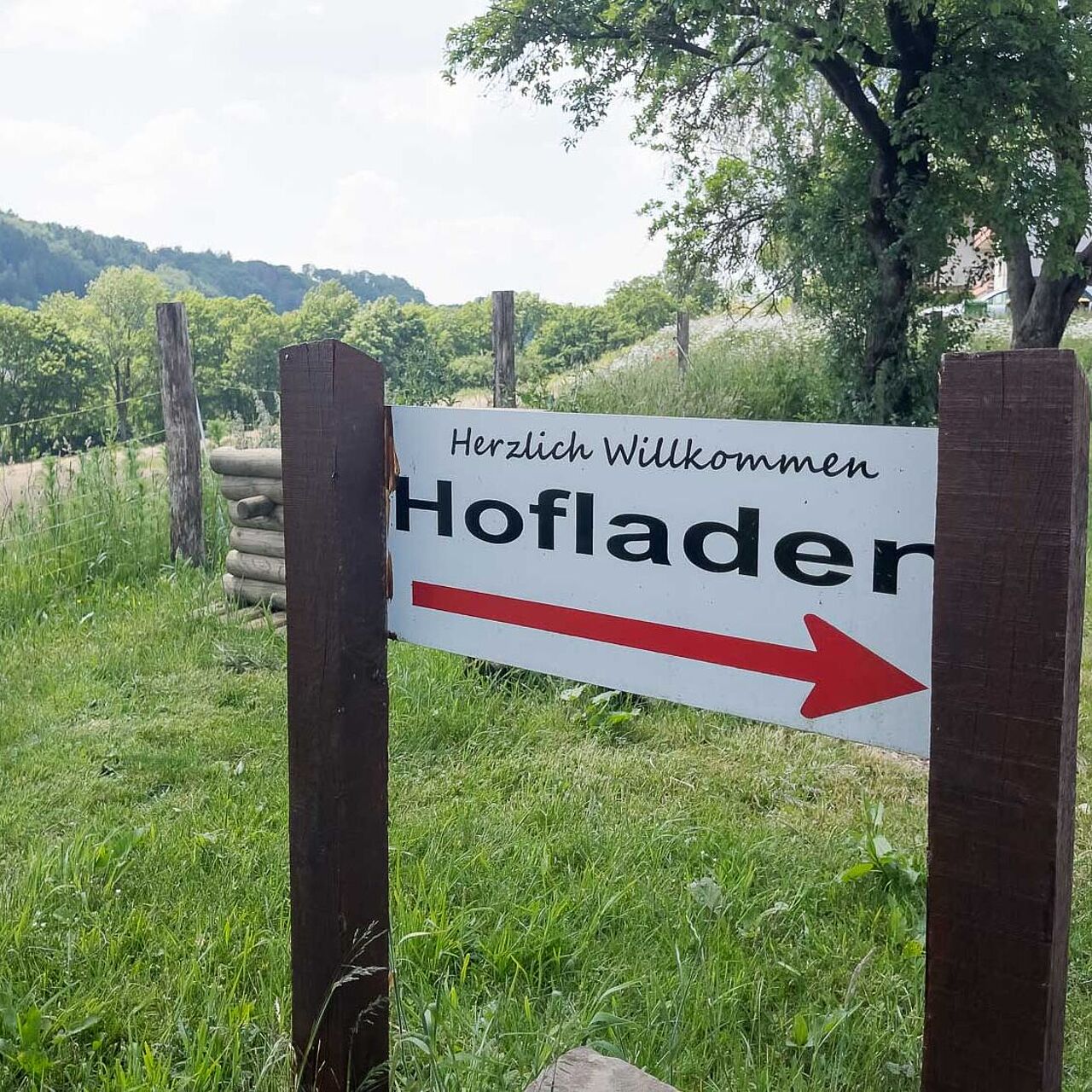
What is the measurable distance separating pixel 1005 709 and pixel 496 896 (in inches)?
70.9

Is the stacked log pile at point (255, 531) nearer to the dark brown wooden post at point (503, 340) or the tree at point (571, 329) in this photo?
the dark brown wooden post at point (503, 340)

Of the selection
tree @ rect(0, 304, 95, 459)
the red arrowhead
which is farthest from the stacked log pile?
tree @ rect(0, 304, 95, 459)

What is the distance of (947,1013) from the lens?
130cm

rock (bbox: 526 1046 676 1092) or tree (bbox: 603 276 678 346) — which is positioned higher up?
tree (bbox: 603 276 678 346)

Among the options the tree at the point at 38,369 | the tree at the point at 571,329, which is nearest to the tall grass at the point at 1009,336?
the tree at the point at 571,329

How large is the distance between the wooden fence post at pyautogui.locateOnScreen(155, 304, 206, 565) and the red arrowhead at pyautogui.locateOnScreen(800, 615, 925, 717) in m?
5.97

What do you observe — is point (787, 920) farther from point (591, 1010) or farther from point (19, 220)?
point (19, 220)

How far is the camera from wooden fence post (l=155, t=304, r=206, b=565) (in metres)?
6.89

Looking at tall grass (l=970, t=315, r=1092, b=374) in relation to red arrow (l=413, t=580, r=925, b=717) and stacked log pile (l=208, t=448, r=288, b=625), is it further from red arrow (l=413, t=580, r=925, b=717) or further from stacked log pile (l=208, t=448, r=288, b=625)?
red arrow (l=413, t=580, r=925, b=717)

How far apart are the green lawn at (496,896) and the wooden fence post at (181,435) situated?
244cm

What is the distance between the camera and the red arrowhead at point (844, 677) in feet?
4.62

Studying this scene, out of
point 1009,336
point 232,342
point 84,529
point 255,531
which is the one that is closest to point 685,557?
point 255,531

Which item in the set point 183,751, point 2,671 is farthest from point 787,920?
point 2,671

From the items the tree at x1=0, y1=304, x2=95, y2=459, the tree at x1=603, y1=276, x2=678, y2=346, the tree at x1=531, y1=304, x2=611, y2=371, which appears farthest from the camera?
the tree at x1=0, y1=304, x2=95, y2=459
